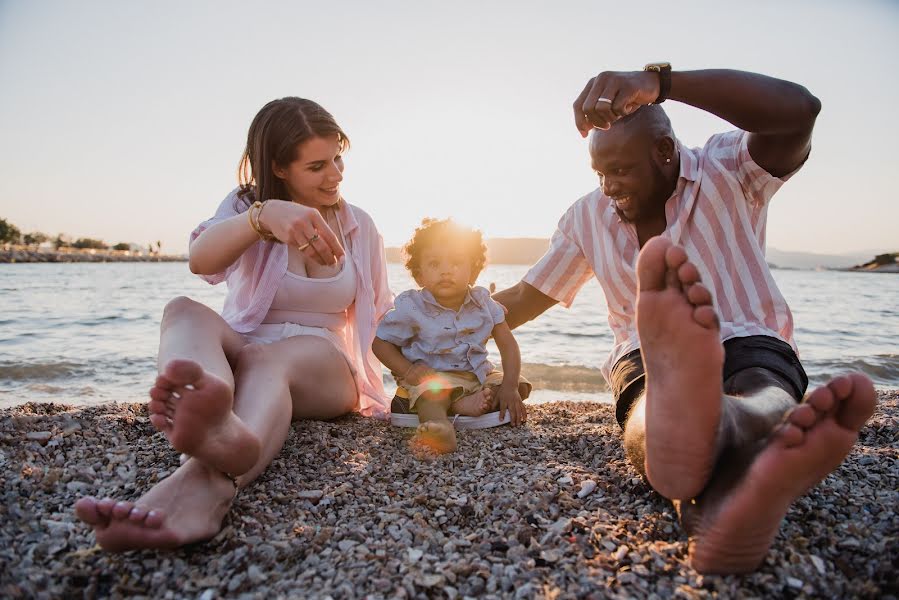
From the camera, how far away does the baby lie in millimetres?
3166

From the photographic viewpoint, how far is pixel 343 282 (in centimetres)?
305

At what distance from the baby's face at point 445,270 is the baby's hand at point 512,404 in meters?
0.62

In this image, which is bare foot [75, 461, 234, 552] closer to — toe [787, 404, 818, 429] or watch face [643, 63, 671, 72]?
toe [787, 404, 818, 429]

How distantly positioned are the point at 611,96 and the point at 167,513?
6.21 ft

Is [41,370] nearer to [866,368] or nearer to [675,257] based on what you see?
[675,257]

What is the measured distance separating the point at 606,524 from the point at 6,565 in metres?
1.71

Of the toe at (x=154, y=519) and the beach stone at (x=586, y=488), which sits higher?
the toe at (x=154, y=519)

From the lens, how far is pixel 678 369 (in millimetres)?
1418

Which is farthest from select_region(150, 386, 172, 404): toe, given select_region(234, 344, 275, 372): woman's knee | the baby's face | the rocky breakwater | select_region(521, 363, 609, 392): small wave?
the rocky breakwater

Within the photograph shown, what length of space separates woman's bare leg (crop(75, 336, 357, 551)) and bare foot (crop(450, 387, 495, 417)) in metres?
0.57

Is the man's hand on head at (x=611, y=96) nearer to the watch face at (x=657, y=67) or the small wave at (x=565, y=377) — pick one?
the watch face at (x=657, y=67)

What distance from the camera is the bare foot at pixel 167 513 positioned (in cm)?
146

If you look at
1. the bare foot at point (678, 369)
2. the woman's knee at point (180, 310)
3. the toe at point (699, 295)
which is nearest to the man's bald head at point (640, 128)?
the bare foot at point (678, 369)

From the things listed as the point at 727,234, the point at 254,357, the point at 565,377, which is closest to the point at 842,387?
the point at 727,234
